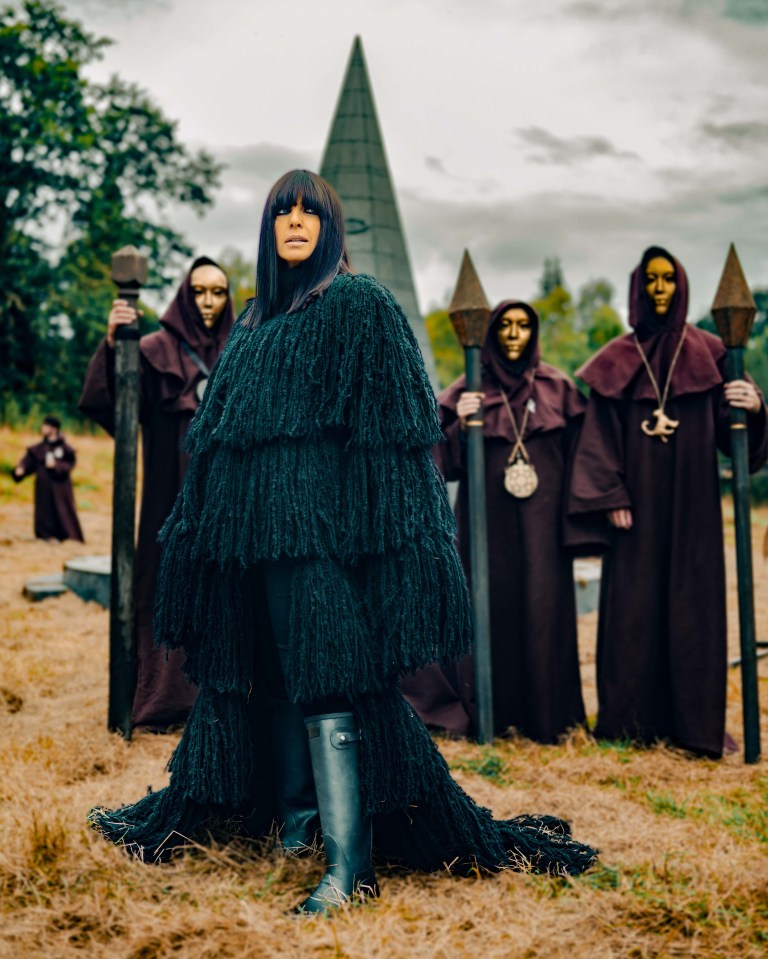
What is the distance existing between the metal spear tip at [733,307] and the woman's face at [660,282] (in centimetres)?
26

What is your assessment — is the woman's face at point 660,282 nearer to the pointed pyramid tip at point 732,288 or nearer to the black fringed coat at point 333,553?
the pointed pyramid tip at point 732,288

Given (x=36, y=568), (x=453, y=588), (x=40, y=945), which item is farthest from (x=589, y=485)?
(x=36, y=568)

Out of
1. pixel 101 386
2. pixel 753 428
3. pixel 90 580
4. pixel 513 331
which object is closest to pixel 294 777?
pixel 101 386

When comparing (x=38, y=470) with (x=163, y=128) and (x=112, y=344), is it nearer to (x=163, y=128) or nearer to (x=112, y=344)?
(x=112, y=344)

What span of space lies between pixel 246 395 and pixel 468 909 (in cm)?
155

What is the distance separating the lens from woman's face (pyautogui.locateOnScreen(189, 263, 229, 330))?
204 inches

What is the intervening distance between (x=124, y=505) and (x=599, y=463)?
93.0 inches

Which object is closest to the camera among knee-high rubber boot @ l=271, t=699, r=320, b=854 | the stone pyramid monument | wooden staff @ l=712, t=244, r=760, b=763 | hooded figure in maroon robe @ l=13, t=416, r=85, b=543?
knee-high rubber boot @ l=271, t=699, r=320, b=854

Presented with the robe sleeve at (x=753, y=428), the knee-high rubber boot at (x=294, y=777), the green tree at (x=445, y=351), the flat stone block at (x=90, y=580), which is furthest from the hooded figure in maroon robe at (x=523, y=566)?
the green tree at (x=445, y=351)

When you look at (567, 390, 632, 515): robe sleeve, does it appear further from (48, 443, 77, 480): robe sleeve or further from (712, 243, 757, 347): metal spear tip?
(48, 443, 77, 480): robe sleeve

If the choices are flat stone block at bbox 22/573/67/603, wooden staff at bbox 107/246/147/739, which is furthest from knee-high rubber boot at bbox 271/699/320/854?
flat stone block at bbox 22/573/67/603

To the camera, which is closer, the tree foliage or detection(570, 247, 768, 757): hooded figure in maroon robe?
detection(570, 247, 768, 757): hooded figure in maroon robe

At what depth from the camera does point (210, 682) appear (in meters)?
3.00

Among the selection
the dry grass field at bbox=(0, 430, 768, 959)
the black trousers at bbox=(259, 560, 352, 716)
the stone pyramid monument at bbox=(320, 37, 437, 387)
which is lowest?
the dry grass field at bbox=(0, 430, 768, 959)
